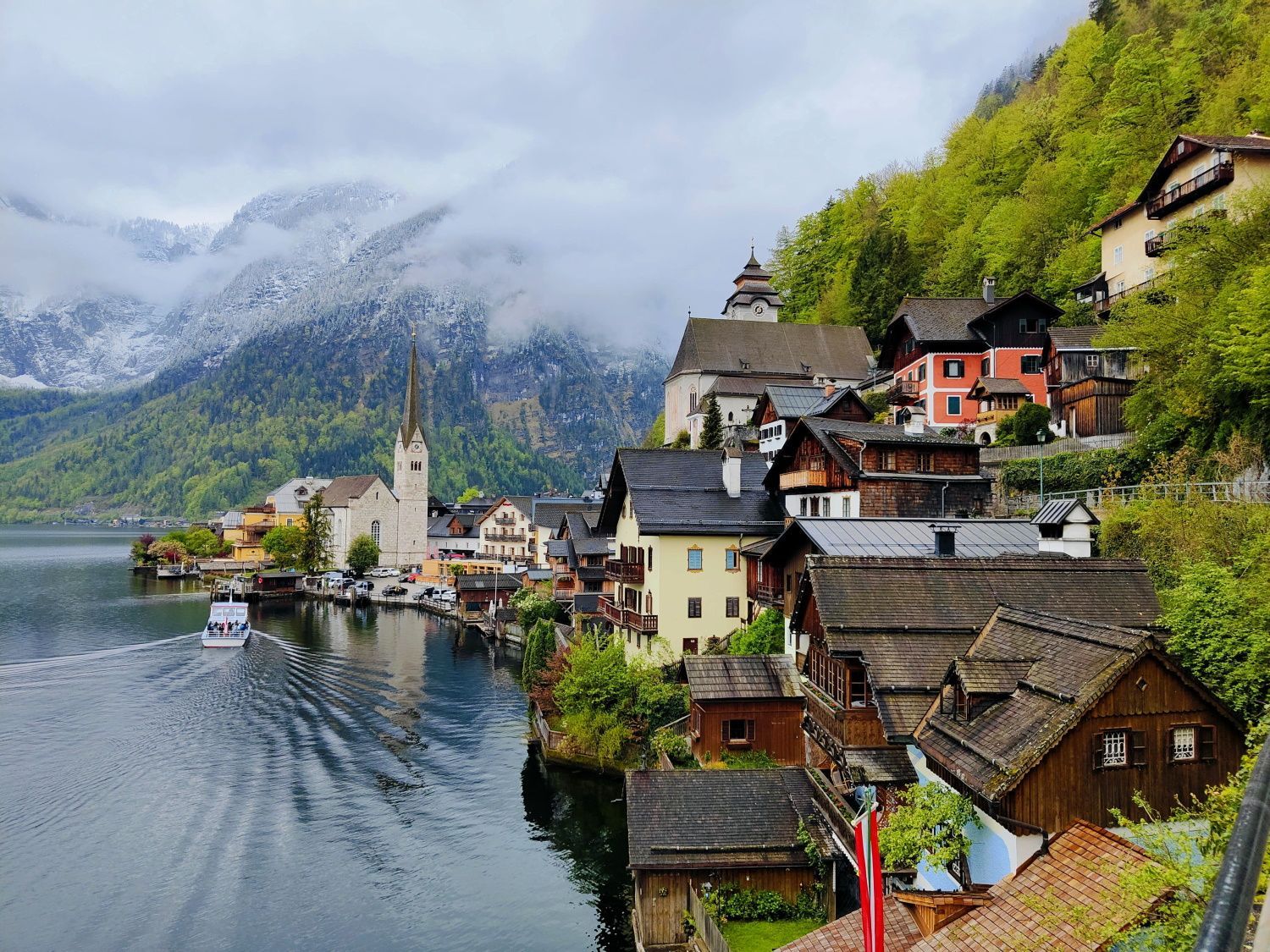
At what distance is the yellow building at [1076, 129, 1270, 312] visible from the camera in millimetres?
40812

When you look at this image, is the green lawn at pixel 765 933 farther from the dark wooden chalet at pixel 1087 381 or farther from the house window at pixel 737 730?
the dark wooden chalet at pixel 1087 381

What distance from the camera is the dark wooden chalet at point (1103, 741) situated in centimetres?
1437

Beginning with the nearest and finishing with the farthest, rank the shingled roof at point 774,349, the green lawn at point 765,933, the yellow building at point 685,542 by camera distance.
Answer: the green lawn at point 765,933 → the yellow building at point 685,542 → the shingled roof at point 774,349

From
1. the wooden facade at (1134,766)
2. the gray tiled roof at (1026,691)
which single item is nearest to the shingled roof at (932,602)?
the gray tiled roof at (1026,691)

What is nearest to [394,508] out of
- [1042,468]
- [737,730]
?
[1042,468]

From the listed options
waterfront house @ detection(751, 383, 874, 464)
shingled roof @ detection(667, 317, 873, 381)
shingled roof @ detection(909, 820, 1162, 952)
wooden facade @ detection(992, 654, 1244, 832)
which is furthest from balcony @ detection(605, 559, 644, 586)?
shingled roof @ detection(667, 317, 873, 381)

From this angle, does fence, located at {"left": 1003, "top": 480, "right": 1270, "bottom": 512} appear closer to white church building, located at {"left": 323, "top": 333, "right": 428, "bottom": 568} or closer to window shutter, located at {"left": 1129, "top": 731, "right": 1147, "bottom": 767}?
window shutter, located at {"left": 1129, "top": 731, "right": 1147, "bottom": 767}

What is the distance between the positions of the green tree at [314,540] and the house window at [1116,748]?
117755mm

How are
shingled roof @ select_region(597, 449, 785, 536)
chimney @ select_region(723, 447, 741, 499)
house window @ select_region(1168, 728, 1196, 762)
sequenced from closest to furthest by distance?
house window @ select_region(1168, 728, 1196, 762), shingled roof @ select_region(597, 449, 785, 536), chimney @ select_region(723, 447, 741, 499)

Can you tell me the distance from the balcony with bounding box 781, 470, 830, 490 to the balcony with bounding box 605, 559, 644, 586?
7975 millimetres

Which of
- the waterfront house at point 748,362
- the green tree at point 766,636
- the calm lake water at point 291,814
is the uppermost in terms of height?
the waterfront house at point 748,362

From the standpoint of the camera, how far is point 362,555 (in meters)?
121

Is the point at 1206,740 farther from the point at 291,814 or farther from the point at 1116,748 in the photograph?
the point at 291,814

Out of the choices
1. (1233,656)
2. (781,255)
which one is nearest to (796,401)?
(1233,656)
